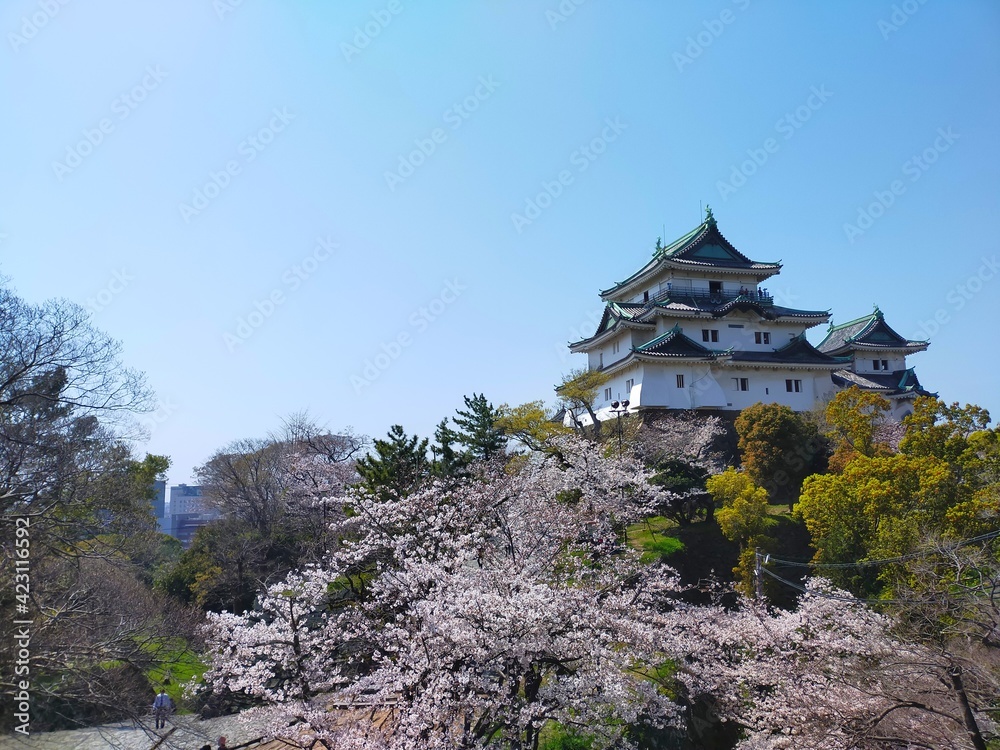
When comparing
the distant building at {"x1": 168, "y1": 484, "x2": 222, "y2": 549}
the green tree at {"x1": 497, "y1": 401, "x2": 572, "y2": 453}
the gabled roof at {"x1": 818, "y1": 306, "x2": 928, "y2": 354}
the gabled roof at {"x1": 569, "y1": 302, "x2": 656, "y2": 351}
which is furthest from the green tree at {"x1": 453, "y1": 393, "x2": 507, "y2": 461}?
the distant building at {"x1": 168, "y1": 484, "x2": 222, "y2": 549}

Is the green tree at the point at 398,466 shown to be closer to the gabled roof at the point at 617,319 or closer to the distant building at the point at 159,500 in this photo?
the distant building at the point at 159,500

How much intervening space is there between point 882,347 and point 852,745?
99.2 ft

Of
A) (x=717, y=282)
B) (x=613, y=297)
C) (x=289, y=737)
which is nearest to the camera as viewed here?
(x=289, y=737)

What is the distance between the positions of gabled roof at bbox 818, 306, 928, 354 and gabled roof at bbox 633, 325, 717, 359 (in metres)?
10.2

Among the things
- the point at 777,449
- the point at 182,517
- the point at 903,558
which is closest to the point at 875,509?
the point at 903,558

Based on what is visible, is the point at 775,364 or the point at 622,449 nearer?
the point at 622,449

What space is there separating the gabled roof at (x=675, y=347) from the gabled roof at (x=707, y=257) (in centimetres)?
383

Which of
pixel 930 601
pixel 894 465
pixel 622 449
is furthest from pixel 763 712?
pixel 622 449

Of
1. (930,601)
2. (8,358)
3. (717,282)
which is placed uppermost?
(717,282)

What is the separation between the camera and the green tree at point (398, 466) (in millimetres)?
16062

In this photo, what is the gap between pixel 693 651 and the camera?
11.9 m

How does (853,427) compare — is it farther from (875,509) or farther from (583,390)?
(583,390)

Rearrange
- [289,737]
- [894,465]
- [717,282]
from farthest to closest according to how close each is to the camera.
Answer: [717,282] < [894,465] < [289,737]

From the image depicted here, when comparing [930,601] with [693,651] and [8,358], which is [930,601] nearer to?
[693,651]
